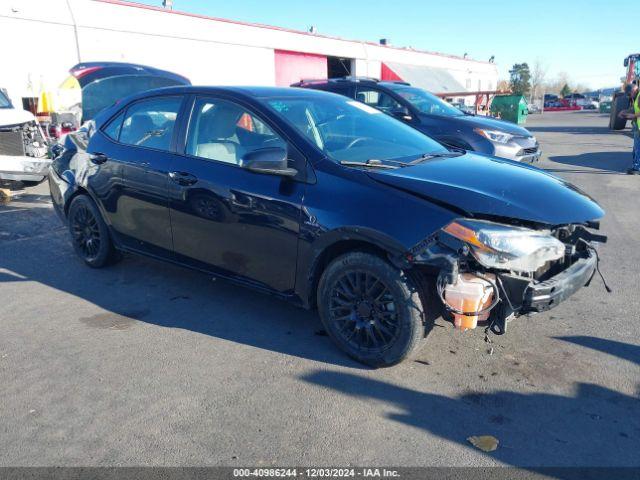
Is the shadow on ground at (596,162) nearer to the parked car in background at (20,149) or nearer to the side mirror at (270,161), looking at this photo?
the side mirror at (270,161)

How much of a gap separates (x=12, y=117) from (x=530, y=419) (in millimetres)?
9649

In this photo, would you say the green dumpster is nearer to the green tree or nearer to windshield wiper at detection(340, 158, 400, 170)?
windshield wiper at detection(340, 158, 400, 170)

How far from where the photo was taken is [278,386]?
3.29 m

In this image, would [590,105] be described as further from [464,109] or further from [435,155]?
[435,155]

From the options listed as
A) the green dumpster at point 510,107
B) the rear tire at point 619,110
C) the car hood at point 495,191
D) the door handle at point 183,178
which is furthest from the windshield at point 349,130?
the green dumpster at point 510,107

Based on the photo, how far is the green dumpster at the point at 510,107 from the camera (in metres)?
26.0

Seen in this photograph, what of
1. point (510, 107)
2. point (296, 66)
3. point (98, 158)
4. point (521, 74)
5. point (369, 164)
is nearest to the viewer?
point (369, 164)

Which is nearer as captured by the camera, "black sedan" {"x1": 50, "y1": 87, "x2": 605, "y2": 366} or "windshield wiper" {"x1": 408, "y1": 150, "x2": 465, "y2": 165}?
"black sedan" {"x1": 50, "y1": 87, "x2": 605, "y2": 366}

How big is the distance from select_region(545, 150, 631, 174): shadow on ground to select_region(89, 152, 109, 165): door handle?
9226mm

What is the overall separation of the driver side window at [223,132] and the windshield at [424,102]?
5.95m

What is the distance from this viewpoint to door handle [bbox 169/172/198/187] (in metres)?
4.10

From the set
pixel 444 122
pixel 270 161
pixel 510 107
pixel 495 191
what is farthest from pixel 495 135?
pixel 510 107

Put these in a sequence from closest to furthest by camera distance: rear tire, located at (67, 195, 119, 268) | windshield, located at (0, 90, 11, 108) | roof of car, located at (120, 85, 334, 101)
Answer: roof of car, located at (120, 85, 334, 101) < rear tire, located at (67, 195, 119, 268) < windshield, located at (0, 90, 11, 108)

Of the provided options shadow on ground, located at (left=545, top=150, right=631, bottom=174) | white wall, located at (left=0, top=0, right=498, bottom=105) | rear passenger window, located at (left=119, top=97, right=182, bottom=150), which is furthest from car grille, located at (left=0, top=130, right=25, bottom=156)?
shadow on ground, located at (left=545, top=150, right=631, bottom=174)
